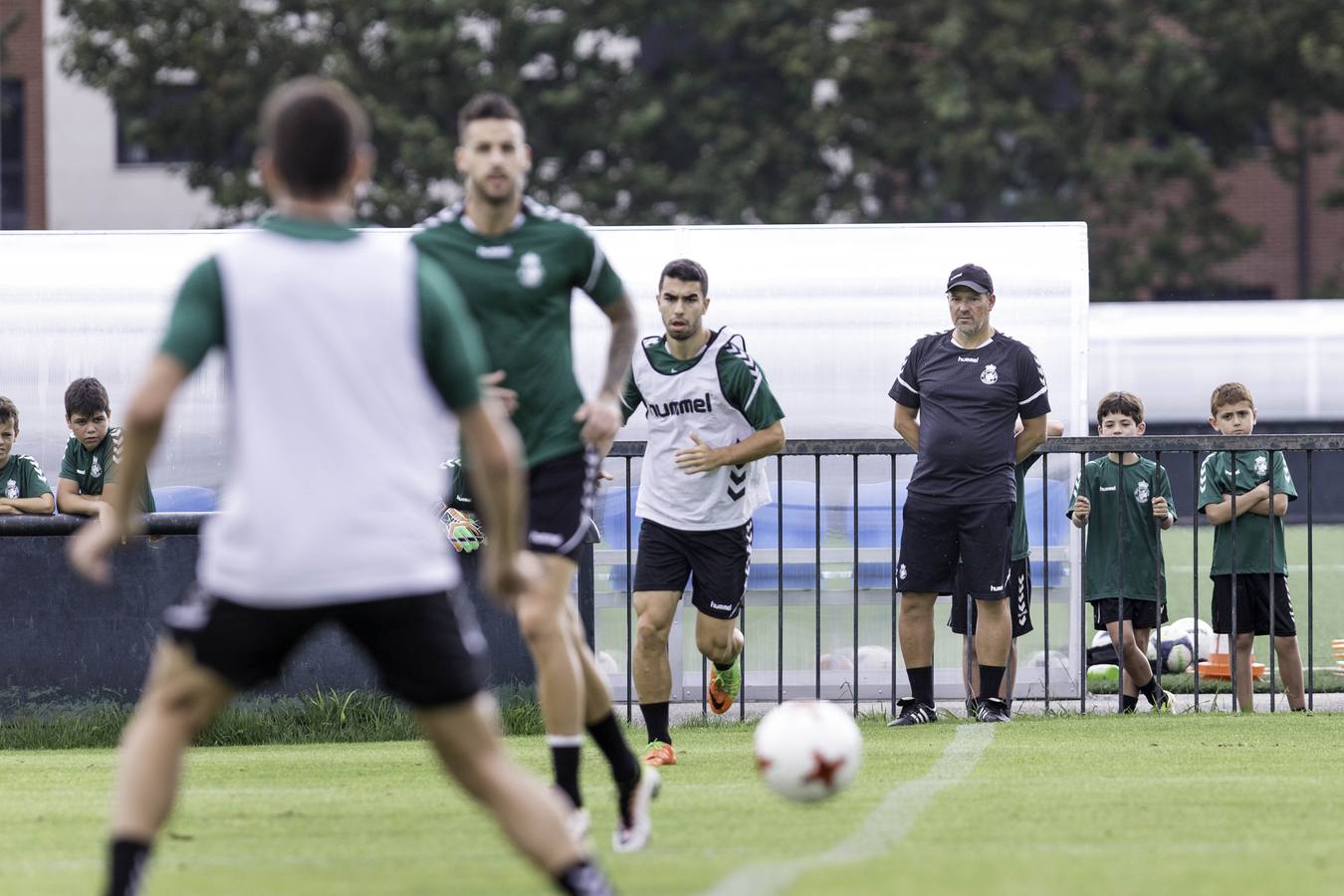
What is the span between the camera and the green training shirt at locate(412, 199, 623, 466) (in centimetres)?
580

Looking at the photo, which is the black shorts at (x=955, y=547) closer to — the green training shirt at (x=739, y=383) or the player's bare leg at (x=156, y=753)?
the green training shirt at (x=739, y=383)

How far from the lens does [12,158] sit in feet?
120

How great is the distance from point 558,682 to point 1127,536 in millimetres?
6187

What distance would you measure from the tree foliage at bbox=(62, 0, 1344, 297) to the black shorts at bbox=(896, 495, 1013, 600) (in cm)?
1865

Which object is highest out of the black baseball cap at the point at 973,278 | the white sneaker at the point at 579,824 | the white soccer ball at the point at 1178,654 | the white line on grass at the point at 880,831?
the black baseball cap at the point at 973,278

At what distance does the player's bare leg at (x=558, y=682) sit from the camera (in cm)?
562

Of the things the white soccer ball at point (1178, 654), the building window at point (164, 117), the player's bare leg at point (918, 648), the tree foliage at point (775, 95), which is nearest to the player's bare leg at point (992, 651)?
the player's bare leg at point (918, 648)

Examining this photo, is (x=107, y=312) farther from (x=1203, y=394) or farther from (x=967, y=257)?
(x=1203, y=394)

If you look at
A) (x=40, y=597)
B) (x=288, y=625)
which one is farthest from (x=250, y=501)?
(x=40, y=597)

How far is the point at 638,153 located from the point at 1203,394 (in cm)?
967

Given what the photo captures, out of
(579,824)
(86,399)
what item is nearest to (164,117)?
(86,399)

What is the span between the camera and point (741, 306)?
40.8ft

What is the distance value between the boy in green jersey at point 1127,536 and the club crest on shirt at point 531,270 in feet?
18.1

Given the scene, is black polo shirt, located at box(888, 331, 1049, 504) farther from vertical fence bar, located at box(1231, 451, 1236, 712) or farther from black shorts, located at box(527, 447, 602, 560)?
black shorts, located at box(527, 447, 602, 560)
